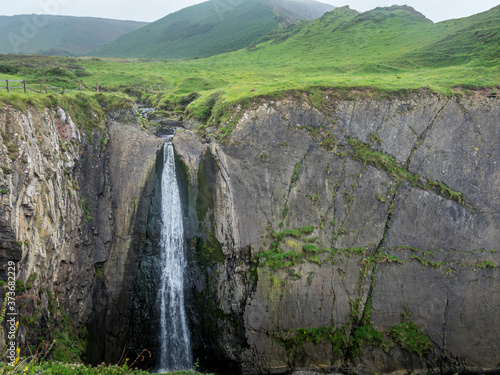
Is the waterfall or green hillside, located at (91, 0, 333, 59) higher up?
green hillside, located at (91, 0, 333, 59)

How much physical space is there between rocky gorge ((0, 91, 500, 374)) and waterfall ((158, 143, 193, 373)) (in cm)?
52

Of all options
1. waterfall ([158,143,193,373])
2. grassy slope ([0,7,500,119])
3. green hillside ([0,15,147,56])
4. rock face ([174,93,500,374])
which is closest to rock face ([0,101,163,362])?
waterfall ([158,143,193,373])

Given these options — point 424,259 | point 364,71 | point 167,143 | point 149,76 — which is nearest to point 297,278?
point 424,259

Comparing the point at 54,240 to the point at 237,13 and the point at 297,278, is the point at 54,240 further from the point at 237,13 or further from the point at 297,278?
the point at 237,13

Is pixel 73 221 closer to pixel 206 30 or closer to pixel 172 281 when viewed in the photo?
pixel 172 281

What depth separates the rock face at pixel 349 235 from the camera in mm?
18734

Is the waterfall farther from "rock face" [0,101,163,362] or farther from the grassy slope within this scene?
the grassy slope

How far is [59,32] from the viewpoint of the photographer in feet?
552

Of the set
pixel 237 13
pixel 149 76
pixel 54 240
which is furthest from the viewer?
pixel 237 13

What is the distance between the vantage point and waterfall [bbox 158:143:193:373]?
18.1 m

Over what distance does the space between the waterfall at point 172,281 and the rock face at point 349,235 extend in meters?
0.71

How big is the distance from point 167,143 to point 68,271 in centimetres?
954

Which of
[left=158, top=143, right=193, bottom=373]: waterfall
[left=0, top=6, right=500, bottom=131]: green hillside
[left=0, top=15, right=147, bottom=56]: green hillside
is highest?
[left=0, top=15, right=147, bottom=56]: green hillside

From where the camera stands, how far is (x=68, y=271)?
15969 millimetres
